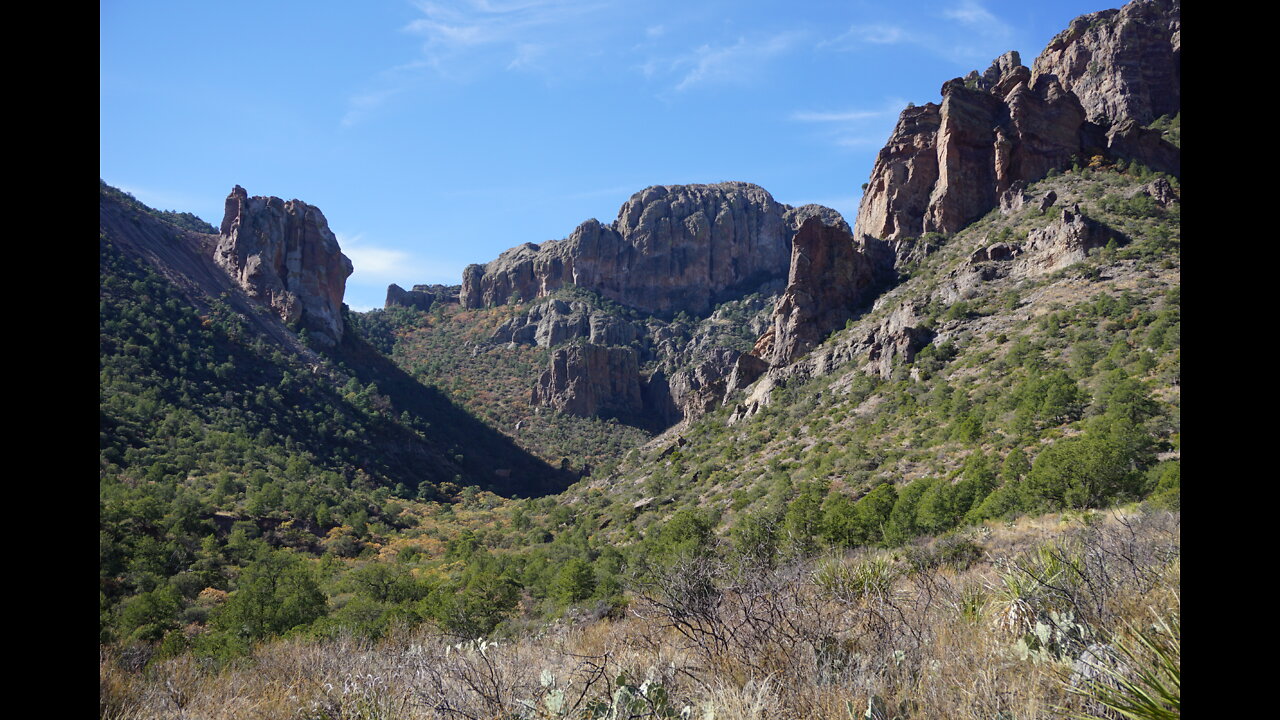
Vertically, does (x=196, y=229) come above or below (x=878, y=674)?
above

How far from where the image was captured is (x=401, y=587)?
1933 centimetres

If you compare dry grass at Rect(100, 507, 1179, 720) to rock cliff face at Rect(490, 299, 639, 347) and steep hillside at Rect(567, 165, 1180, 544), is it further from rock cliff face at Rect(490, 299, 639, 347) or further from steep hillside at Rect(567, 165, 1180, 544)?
rock cliff face at Rect(490, 299, 639, 347)

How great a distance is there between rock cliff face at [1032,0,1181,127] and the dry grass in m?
63.6

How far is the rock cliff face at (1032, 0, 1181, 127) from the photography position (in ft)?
184

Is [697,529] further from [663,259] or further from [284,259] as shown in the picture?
[663,259]

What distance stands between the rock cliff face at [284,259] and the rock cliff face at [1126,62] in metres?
76.1

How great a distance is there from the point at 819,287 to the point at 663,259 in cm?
5748

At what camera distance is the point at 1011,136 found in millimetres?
45375

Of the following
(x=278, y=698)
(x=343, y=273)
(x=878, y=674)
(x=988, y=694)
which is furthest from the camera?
(x=343, y=273)

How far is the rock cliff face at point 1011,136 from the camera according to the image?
44500 millimetres


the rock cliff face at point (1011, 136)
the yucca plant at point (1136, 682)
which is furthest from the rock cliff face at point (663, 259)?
the yucca plant at point (1136, 682)
